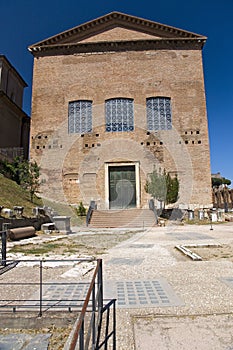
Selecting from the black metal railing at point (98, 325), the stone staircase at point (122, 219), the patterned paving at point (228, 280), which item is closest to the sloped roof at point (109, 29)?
the stone staircase at point (122, 219)

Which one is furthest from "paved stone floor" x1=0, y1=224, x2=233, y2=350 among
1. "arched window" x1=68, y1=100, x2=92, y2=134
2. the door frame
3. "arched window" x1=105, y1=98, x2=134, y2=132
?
"arched window" x1=68, y1=100, x2=92, y2=134

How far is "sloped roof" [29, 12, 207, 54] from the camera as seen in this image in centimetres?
2502

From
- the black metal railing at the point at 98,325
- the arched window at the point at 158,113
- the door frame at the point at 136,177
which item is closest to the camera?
the black metal railing at the point at 98,325

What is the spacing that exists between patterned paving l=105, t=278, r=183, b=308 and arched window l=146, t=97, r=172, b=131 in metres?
20.8

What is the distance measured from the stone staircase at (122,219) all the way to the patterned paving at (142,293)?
12889mm

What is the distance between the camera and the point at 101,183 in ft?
77.7

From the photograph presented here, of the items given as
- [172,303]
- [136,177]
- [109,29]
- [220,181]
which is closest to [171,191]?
[136,177]

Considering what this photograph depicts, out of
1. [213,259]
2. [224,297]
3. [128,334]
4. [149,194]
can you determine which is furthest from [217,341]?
[149,194]

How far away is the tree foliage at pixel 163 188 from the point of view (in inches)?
819

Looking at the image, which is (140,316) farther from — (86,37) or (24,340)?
(86,37)

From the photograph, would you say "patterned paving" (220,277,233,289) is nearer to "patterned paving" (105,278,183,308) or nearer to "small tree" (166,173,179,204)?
"patterned paving" (105,278,183,308)

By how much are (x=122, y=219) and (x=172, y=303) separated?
14794 millimetres

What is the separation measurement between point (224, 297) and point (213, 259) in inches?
110

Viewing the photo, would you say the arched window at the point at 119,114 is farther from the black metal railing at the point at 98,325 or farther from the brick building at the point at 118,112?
the black metal railing at the point at 98,325
